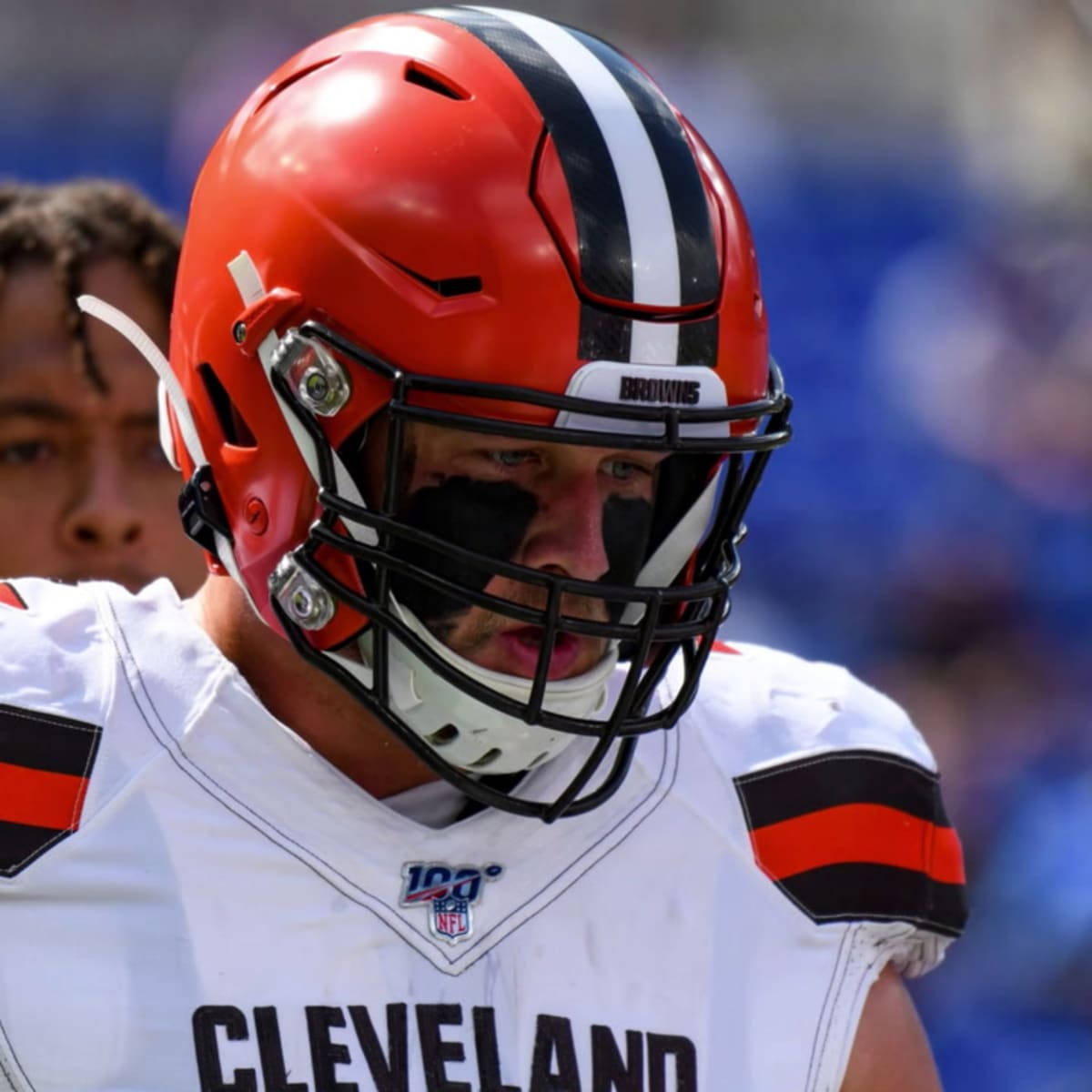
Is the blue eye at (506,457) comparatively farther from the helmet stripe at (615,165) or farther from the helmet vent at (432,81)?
the helmet vent at (432,81)

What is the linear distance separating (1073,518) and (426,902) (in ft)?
9.67

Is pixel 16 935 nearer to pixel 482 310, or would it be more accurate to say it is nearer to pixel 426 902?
pixel 426 902

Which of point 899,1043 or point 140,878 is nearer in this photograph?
point 140,878

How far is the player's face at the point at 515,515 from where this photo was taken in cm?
151

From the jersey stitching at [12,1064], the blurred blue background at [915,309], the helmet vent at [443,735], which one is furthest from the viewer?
the blurred blue background at [915,309]

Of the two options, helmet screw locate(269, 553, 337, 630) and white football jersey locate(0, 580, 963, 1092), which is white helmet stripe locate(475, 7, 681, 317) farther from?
white football jersey locate(0, 580, 963, 1092)

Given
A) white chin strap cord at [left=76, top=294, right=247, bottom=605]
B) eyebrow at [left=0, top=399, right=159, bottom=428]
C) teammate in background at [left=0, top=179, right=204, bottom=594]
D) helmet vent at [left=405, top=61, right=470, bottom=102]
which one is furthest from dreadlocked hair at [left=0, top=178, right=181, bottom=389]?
helmet vent at [left=405, top=61, right=470, bottom=102]

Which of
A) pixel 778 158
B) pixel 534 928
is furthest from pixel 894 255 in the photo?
pixel 534 928

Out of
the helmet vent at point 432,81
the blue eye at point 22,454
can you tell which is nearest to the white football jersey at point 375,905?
the helmet vent at point 432,81

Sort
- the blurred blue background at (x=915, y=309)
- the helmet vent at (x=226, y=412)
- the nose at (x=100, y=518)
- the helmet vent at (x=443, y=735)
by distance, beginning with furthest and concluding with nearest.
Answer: the blurred blue background at (x=915, y=309) → the nose at (x=100, y=518) → the helmet vent at (x=226, y=412) → the helmet vent at (x=443, y=735)

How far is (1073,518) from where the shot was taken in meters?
4.21

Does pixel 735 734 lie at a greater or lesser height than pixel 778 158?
lesser

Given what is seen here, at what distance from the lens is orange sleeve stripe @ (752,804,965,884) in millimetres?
1711

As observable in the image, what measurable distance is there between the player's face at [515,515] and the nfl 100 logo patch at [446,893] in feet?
0.66
